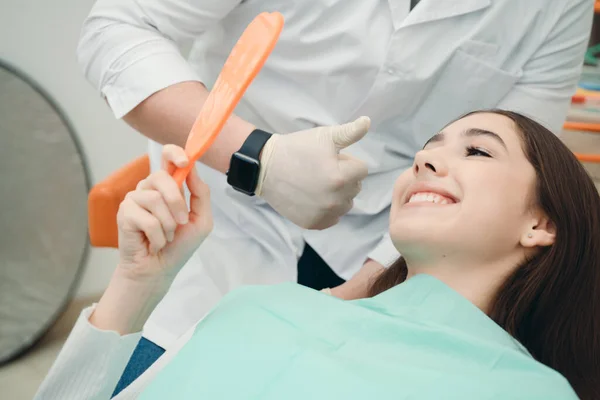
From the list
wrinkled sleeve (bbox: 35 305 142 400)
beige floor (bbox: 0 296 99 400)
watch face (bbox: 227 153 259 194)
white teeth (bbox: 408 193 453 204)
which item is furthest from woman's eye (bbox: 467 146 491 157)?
beige floor (bbox: 0 296 99 400)

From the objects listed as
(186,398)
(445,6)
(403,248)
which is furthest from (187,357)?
(445,6)

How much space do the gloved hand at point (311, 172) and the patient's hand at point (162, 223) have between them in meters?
0.20

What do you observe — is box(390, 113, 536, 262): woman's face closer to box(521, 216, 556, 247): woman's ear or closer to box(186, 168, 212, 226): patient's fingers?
box(521, 216, 556, 247): woman's ear

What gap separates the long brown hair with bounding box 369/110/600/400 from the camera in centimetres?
113

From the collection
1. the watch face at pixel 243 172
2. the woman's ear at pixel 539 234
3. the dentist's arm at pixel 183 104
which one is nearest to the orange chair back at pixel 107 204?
the dentist's arm at pixel 183 104

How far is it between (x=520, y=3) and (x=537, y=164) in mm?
487

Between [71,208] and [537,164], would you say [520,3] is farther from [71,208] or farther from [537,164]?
[71,208]

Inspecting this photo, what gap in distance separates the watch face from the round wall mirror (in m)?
1.50

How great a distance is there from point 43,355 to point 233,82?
205 centimetres

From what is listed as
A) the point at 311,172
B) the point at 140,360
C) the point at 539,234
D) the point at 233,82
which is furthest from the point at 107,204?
the point at 539,234

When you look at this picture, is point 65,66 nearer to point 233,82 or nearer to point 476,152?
point 233,82

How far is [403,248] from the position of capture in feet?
3.61

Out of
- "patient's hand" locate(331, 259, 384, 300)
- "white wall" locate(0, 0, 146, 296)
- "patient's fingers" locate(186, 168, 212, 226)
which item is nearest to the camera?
"patient's fingers" locate(186, 168, 212, 226)

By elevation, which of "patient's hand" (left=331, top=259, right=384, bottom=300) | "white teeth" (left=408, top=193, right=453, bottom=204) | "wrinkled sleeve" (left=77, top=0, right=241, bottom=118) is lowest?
"patient's hand" (left=331, top=259, right=384, bottom=300)
